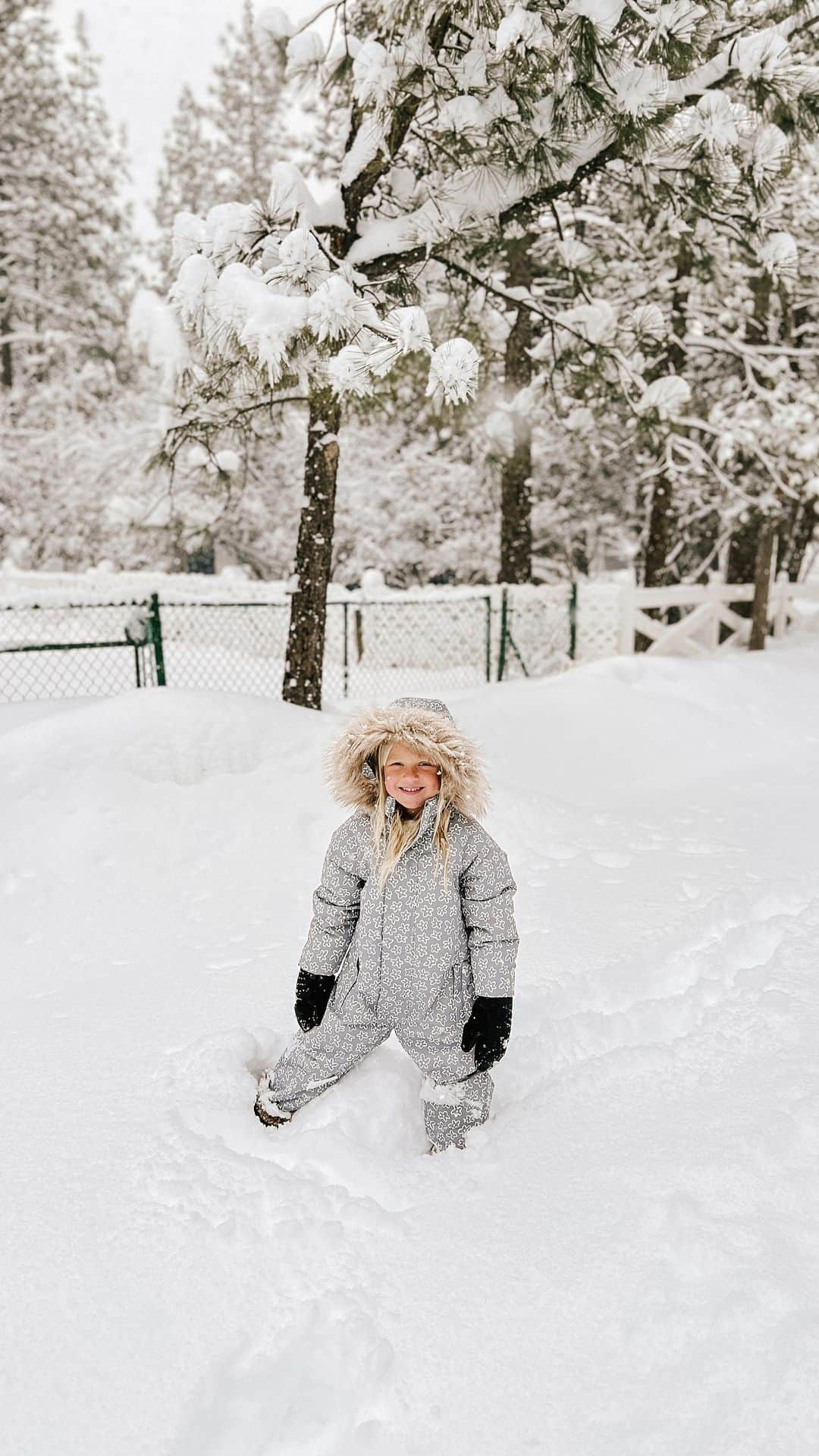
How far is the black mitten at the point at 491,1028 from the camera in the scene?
2.41 m

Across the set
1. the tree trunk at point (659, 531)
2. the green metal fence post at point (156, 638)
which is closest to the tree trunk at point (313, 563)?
the green metal fence post at point (156, 638)

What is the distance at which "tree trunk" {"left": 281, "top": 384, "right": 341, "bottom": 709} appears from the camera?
6.29m

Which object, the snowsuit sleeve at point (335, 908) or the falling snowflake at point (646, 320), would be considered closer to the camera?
the snowsuit sleeve at point (335, 908)

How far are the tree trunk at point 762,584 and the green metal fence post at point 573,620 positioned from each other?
7.67 feet

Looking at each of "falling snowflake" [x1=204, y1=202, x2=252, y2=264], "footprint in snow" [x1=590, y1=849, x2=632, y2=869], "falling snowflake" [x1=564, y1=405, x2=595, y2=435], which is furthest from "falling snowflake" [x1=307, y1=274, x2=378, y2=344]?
"falling snowflake" [x1=564, y1=405, x2=595, y2=435]

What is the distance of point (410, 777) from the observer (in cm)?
242

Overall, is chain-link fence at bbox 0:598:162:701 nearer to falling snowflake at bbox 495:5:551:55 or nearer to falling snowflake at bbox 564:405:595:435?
falling snowflake at bbox 495:5:551:55

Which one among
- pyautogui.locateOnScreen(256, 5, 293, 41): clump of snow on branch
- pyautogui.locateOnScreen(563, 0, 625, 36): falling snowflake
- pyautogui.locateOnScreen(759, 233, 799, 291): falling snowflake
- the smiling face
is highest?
pyautogui.locateOnScreen(256, 5, 293, 41): clump of snow on branch

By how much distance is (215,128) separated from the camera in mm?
23031

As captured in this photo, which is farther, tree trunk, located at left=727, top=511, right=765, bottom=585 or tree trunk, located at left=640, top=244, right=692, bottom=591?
tree trunk, located at left=727, top=511, right=765, bottom=585

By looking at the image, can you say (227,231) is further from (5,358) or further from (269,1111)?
(5,358)

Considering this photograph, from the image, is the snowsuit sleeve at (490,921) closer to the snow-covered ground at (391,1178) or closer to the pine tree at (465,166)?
the snow-covered ground at (391,1178)

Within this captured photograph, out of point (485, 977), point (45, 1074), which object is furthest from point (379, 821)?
point (45, 1074)

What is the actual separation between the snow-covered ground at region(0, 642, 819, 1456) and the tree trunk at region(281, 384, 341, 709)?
2.11 m
